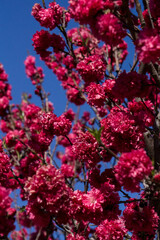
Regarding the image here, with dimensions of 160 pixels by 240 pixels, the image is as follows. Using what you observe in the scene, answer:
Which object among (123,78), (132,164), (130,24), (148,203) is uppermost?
(130,24)

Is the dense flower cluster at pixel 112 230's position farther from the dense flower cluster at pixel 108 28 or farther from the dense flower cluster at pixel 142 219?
the dense flower cluster at pixel 108 28

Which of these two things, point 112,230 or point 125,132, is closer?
point 125,132

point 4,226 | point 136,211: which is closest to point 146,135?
point 136,211

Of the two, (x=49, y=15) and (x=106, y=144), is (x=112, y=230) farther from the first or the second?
(x=49, y=15)

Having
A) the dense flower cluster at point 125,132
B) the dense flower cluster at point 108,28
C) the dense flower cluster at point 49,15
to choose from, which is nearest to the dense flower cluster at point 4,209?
the dense flower cluster at point 125,132

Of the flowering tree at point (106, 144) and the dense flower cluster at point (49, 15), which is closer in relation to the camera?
the flowering tree at point (106, 144)

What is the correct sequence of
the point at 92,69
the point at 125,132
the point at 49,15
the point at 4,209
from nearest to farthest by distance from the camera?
the point at 4,209
the point at 125,132
the point at 92,69
the point at 49,15

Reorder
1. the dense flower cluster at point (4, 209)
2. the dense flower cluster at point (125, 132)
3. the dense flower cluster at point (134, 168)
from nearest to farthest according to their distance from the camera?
the dense flower cluster at point (4, 209) < the dense flower cluster at point (134, 168) < the dense flower cluster at point (125, 132)

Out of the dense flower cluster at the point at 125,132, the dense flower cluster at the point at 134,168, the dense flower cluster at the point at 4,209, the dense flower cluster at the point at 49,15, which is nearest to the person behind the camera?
the dense flower cluster at the point at 4,209

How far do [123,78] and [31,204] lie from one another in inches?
58.0

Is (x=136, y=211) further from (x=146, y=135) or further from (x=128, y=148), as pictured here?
(x=146, y=135)

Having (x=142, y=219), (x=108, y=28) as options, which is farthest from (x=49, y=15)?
(x=142, y=219)

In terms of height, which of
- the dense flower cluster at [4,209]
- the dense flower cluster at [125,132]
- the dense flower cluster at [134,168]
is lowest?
the dense flower cluster at [4,209]

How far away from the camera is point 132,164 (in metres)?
2.23
